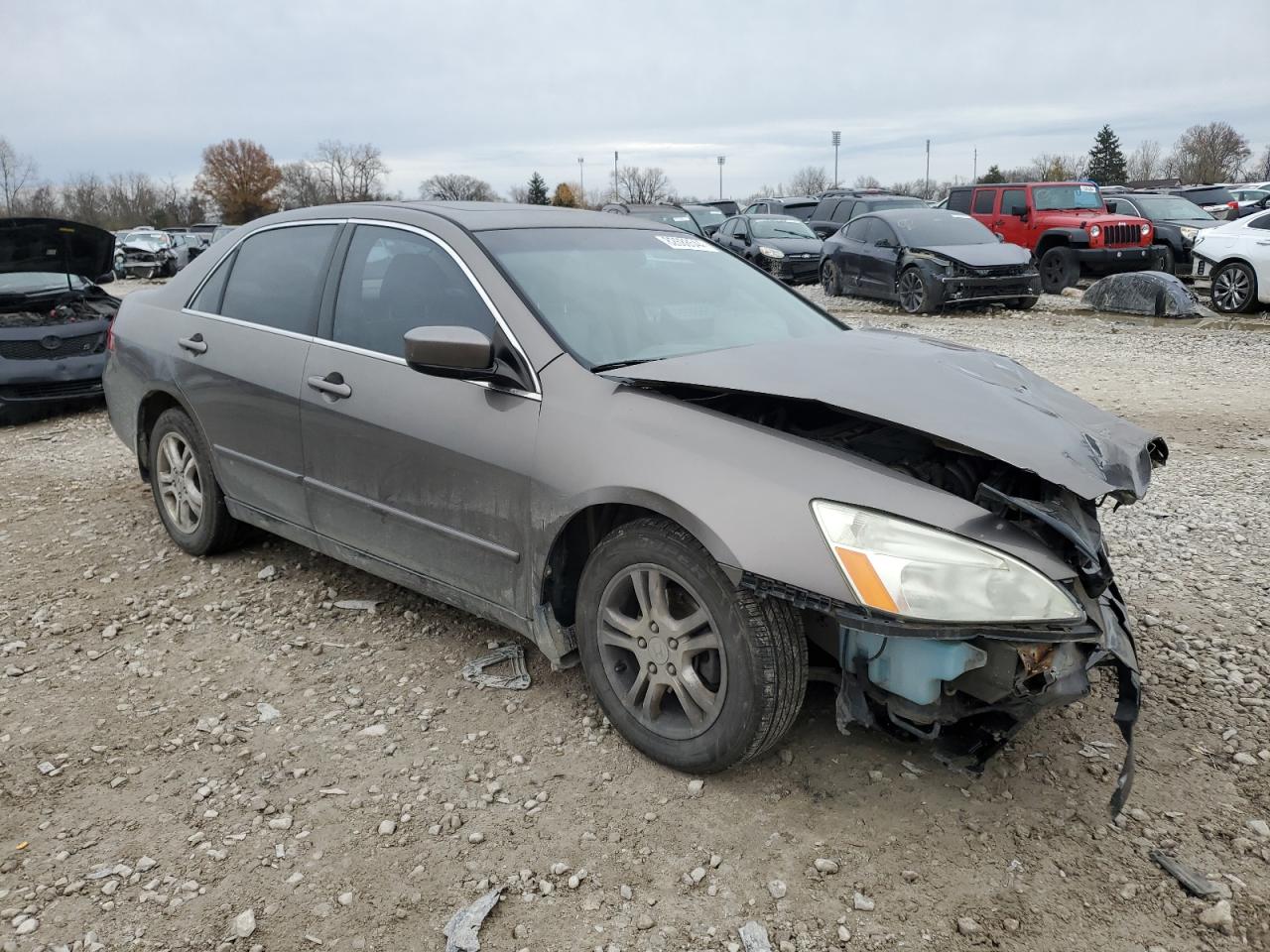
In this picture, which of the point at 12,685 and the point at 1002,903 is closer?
the point at 1002,903

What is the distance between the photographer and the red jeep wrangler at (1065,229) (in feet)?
53.0

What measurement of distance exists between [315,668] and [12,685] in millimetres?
1101

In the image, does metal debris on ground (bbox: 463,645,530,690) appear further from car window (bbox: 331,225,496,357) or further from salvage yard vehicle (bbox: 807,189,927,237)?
salvage yard vehicle (bbox: 807,189,927,237)

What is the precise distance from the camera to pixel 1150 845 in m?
2.59

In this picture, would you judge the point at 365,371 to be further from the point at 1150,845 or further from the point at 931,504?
the point at 1150,845

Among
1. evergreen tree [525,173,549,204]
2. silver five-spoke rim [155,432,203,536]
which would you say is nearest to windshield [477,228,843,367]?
silver five-spoke rim [155,432,203,536]

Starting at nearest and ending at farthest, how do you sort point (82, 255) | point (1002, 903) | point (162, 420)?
point (1002, 903) → point (162, 420) → point (82, 255)

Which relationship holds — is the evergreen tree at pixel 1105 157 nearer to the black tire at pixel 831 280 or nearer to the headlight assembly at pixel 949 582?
the black tire at pixel 831 280

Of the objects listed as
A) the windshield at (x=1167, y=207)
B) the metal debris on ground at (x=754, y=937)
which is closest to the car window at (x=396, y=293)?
the metal debris on ground at (x=754, y=937)

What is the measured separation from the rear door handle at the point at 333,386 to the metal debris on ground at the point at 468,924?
1914 mm

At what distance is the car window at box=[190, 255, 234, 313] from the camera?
4.48m

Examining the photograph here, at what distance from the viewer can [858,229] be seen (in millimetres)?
15750

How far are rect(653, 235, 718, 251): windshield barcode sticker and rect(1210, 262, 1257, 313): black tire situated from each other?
39.7 feet

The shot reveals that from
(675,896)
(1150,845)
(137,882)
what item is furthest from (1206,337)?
(137,882)
